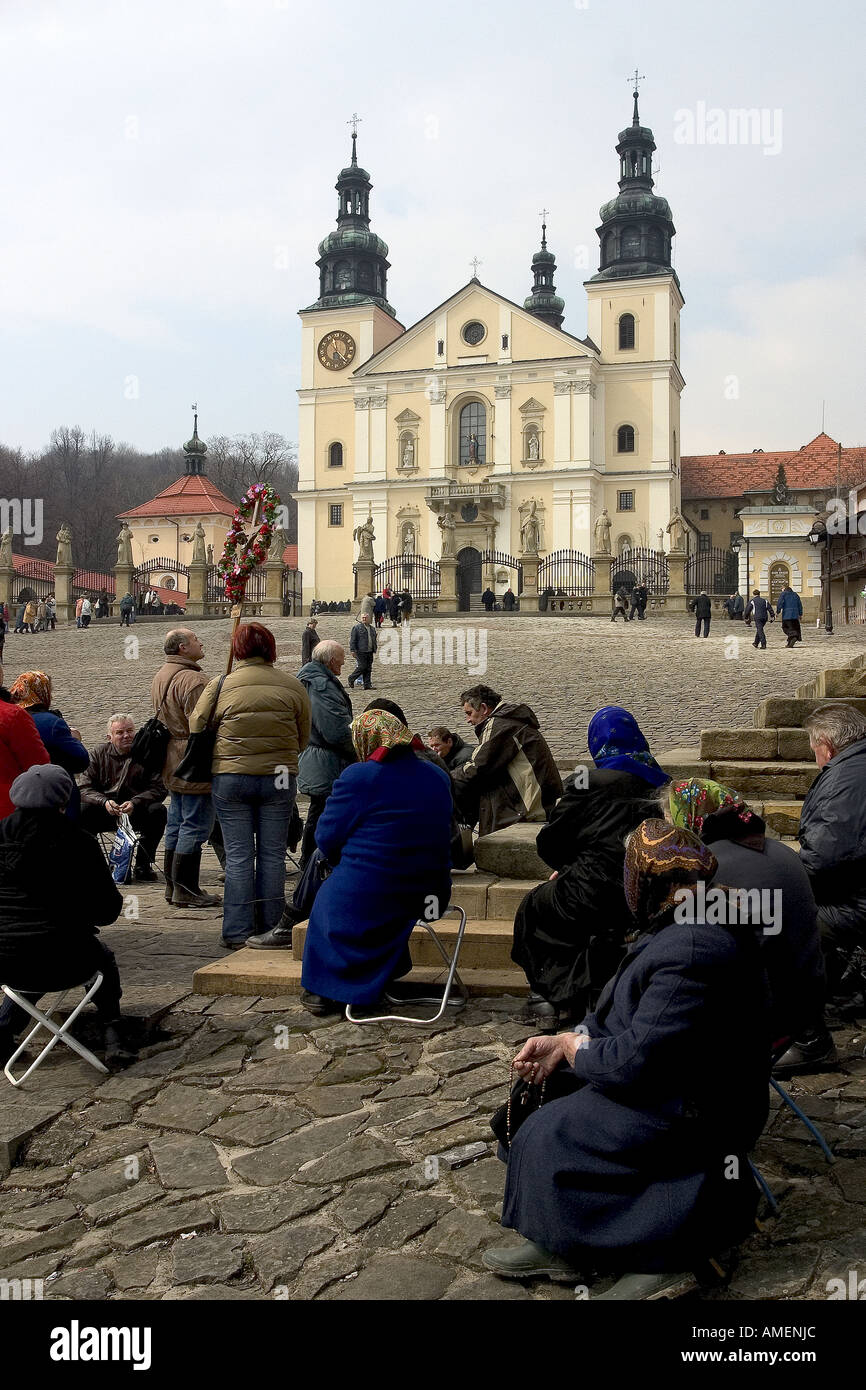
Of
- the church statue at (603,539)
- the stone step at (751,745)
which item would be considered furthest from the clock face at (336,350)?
the stone step at (751,745)

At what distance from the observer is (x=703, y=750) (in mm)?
9367

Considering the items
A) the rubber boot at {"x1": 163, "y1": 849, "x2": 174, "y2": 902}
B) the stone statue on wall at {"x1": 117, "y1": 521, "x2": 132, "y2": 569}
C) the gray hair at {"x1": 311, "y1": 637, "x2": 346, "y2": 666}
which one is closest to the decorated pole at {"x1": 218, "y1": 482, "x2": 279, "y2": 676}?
the gray hair at {"x1": 311, "y1": 637, "x2": 346, "y2": 666}

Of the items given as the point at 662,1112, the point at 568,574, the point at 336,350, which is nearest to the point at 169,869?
the point at 662,1112

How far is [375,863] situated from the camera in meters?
5.29

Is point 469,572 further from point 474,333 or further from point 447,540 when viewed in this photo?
point 447,540

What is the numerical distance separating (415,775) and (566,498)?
5024cm

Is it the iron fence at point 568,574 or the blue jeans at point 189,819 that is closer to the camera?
the blue jeans at point 189,819

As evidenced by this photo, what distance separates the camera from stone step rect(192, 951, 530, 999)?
18.9ft

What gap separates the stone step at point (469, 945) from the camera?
5.98m

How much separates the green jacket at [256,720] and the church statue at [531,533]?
35954 millimetres

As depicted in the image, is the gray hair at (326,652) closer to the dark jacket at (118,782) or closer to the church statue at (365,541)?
the dark jacket at (118,782)

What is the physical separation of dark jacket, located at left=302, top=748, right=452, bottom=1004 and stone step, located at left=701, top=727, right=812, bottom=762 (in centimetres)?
436
